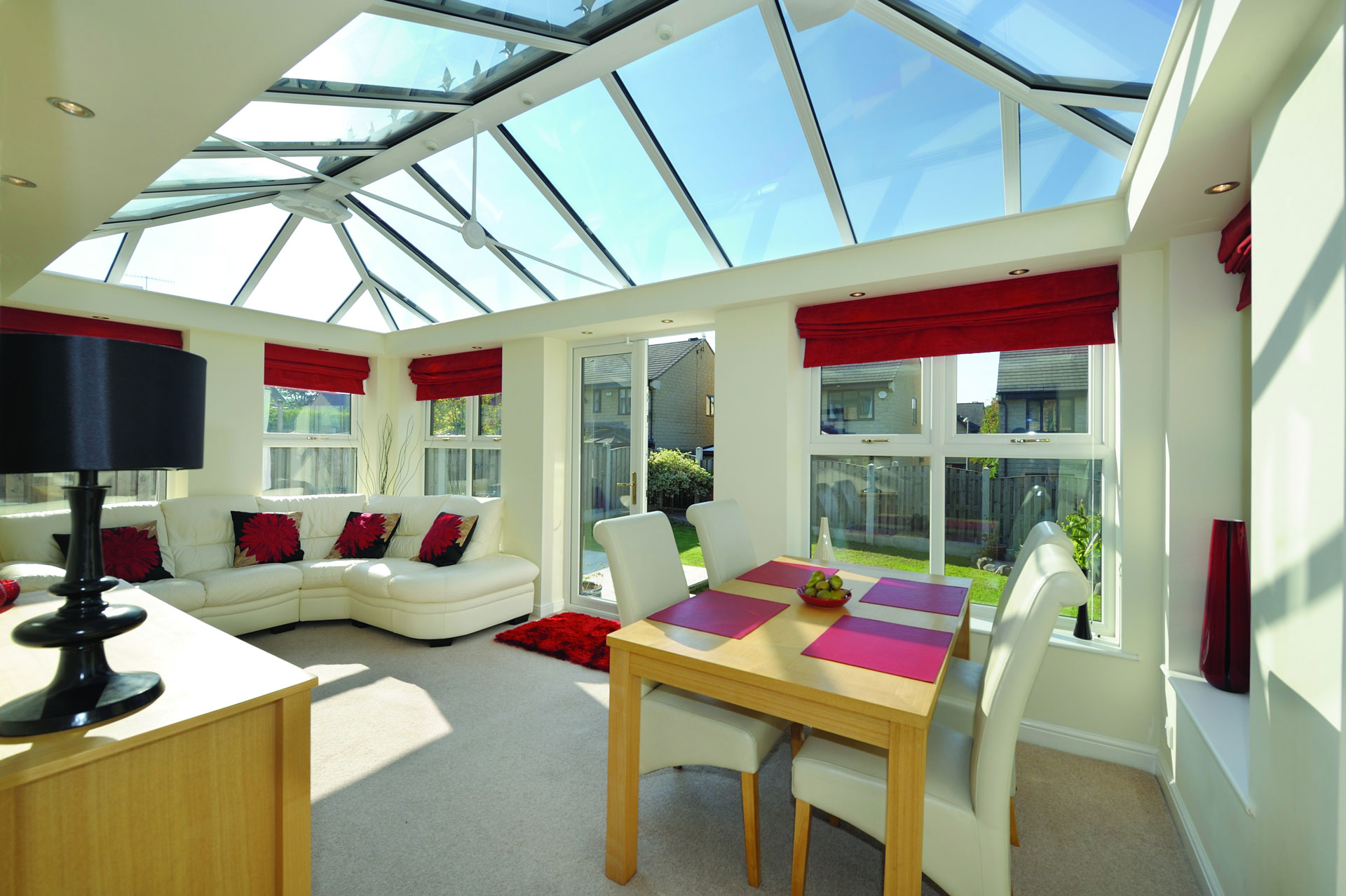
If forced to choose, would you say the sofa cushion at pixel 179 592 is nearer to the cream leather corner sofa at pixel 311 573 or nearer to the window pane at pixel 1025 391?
the cream leather corner sofa at pixel 311 573

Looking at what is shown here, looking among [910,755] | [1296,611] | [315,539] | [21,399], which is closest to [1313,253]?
[1296,611]

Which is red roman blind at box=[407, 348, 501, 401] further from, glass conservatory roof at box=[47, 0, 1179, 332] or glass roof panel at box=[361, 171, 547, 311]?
glass conservatory roof at box=[47, 0, 1179, 332]

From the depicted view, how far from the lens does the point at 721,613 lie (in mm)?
2062

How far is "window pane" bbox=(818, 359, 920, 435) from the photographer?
3.32m

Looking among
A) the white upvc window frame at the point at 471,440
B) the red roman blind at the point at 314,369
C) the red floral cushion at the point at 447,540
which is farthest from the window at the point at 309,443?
the red floral cushion at the point at 447,540

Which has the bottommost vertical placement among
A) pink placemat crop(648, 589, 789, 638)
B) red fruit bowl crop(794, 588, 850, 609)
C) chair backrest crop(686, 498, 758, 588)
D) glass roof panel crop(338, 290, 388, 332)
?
pink placemat crop(648, 589, 789, 638)

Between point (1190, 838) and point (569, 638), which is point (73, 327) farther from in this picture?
point (1190, 838)

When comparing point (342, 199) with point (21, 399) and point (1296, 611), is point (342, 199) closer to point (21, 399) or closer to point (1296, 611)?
point (21, 399)

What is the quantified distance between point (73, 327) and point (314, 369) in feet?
4.93

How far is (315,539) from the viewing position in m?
4.64

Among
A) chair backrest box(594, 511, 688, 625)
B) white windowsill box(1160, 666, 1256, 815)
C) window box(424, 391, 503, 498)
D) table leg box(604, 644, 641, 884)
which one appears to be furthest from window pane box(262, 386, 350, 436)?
white windowsill box(1160, 666, 1256, 815)

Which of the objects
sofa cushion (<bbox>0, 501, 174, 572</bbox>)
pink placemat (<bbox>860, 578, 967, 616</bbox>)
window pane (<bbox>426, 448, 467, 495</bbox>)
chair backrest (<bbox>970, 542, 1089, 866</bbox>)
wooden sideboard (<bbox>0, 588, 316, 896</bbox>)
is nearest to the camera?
wooden sideboard (<bbox>0, 588, 316, 896</bbox>)

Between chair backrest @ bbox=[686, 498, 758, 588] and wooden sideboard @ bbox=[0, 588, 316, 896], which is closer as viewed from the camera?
wooden sideboard @ bbox=[0, 588, 316, 896]

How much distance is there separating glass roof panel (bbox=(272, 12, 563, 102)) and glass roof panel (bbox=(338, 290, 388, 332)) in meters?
2.86
